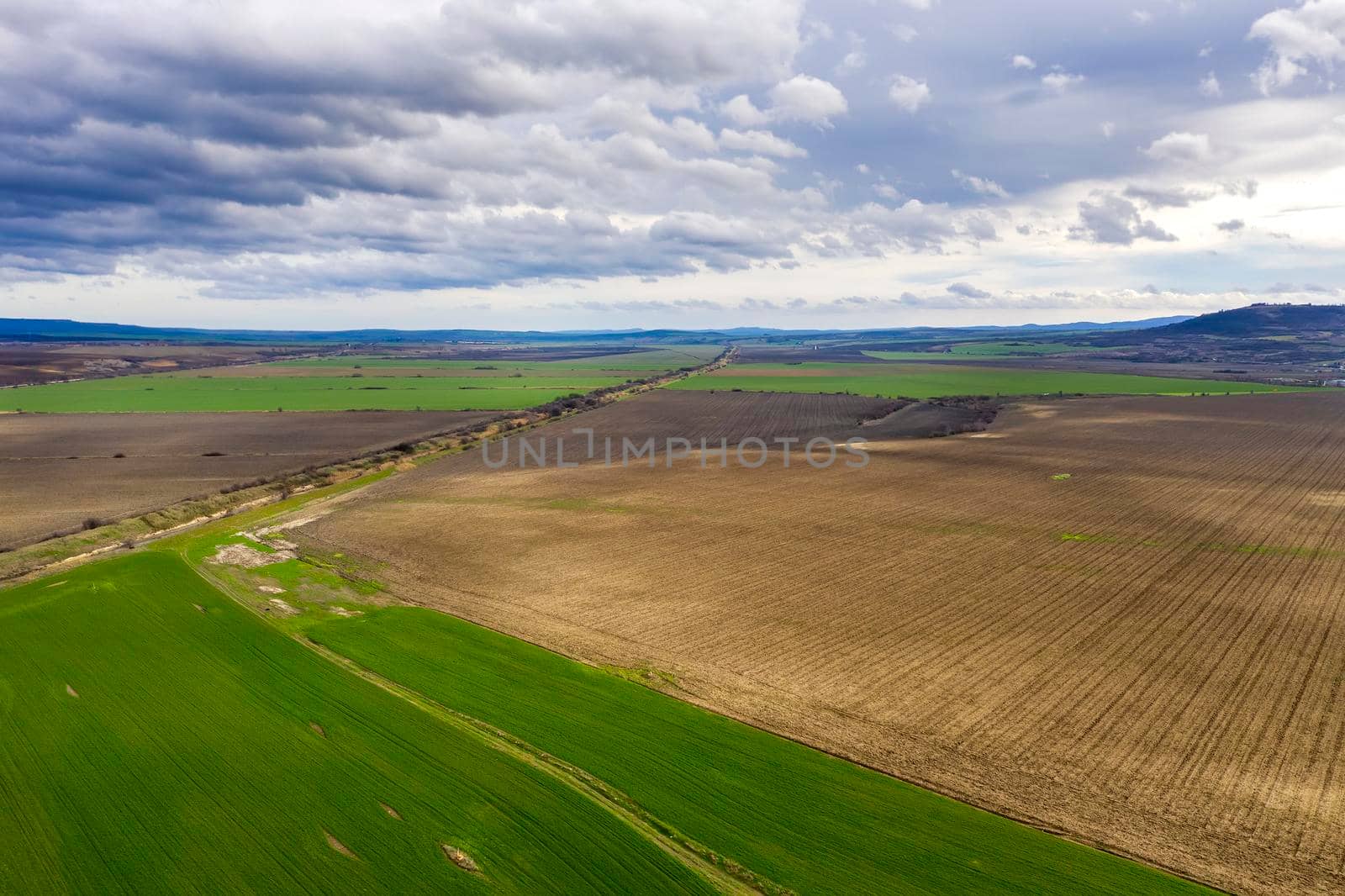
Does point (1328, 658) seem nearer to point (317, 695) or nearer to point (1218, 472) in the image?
point (317, 695)

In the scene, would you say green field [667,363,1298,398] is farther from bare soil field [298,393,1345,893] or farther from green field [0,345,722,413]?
bare soil field [298,393,1345,893]

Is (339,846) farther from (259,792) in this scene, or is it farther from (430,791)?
(259,792)

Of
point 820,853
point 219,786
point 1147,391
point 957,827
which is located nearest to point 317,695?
point 219,786

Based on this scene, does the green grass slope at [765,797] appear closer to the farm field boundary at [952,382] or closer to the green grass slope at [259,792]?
the green grass slope at [259,792]

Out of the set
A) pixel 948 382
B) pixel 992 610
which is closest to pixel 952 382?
pixel 948 382

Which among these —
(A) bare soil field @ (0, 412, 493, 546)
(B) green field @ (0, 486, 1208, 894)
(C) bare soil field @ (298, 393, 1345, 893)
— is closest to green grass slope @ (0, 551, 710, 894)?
(B) green field @ (0, 486, 1208, 894)

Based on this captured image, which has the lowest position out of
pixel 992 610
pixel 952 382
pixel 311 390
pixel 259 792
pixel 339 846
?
pixel 339 846
